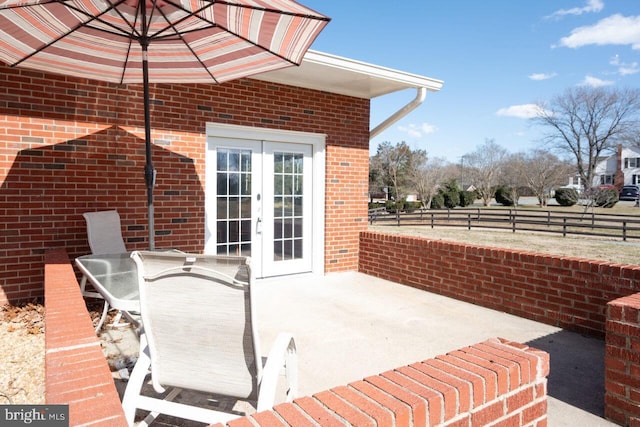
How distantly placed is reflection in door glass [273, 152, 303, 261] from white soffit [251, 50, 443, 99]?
45.9 inches

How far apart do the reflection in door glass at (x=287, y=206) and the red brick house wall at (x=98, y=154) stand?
57cm

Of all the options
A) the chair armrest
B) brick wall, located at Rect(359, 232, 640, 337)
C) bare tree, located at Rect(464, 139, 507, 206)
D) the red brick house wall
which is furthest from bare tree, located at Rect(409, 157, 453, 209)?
the chair armrest

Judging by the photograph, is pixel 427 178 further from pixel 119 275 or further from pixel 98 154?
pixel 119 275

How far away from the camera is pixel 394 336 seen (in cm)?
405

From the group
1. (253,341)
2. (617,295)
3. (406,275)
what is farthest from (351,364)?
(406,275)

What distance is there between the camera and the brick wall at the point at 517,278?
394cm

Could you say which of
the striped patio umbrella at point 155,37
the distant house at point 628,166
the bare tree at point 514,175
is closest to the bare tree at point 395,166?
the bare tree at point 514,175

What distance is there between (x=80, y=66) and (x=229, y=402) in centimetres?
346

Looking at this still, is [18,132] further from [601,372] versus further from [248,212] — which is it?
[601,372]

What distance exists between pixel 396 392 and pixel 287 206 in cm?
535

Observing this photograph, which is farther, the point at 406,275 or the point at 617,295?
the point at 406,275

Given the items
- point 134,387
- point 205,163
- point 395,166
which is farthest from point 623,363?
point 395,166

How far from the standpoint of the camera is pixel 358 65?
557 cm

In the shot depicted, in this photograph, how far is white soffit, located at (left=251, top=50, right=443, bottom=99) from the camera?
Answer: 17.7 feet
